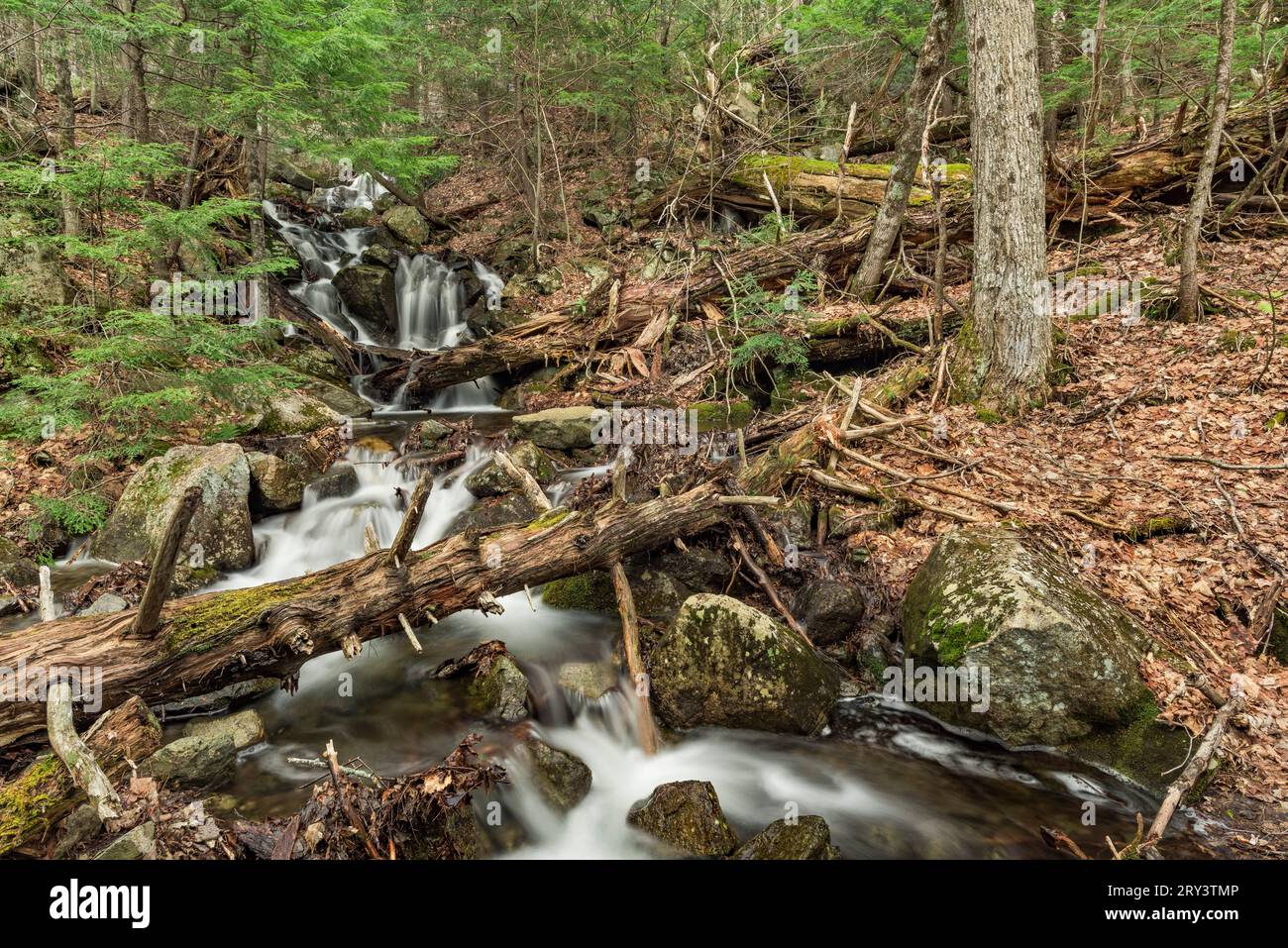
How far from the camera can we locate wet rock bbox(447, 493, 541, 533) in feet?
24.6

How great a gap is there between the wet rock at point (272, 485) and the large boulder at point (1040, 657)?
740cm

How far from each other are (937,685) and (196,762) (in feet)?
17.5

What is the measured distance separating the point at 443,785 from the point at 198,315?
703cm

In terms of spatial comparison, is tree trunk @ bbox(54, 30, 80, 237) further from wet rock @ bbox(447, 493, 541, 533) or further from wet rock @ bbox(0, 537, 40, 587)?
wet rock @ bbox(447, 493, 541, 533)

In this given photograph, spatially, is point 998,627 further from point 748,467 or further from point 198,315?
point 198,315

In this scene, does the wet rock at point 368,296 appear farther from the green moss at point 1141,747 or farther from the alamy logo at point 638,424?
the green moss at point 1141,747

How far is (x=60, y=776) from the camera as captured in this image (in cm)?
329

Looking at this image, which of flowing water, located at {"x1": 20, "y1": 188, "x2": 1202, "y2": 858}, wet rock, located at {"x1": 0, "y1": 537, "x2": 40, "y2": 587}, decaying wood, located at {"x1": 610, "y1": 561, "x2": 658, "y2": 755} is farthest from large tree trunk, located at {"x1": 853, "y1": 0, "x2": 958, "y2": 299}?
wet rock, located at {"x1": 0, "y1": 537, "x2": 40, "y2": 587}

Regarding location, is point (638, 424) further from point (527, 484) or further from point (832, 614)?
point (832, 614)

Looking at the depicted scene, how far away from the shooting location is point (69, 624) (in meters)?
3.94

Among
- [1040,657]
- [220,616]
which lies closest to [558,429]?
[220,616]

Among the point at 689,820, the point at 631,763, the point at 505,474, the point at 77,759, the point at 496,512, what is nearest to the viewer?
the point at 77,759
